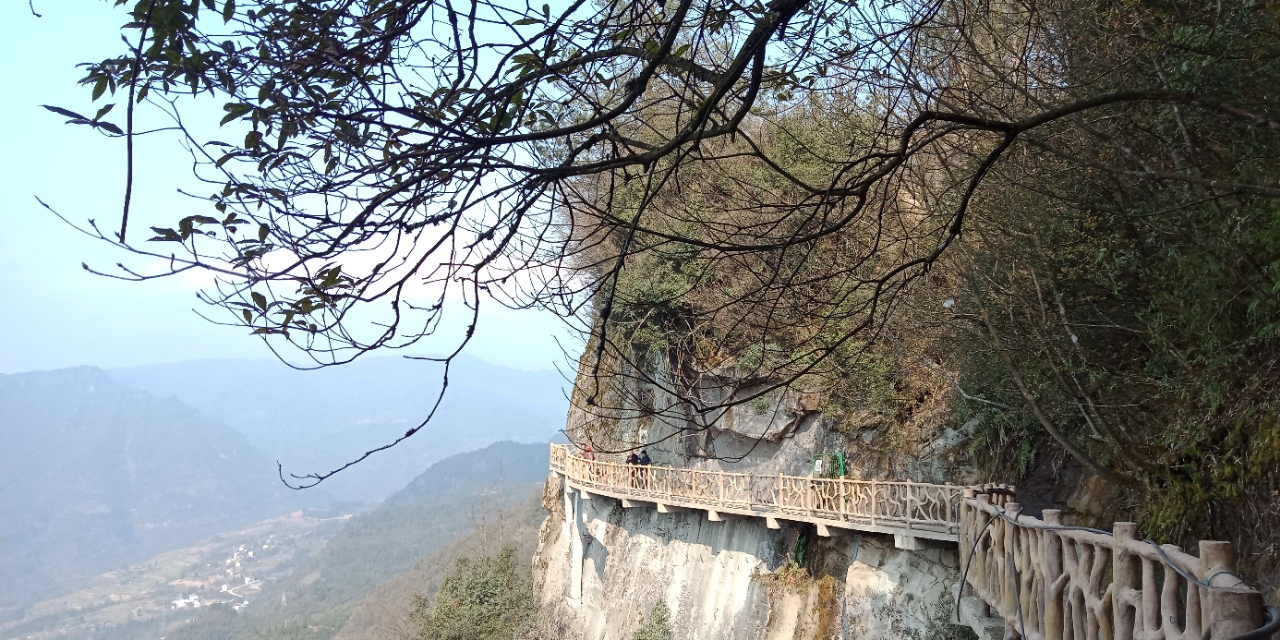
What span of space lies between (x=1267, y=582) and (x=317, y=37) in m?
5.61

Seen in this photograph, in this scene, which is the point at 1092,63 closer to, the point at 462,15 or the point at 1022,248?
the point at 1022,248

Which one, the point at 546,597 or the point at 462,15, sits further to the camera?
the point at 546,597

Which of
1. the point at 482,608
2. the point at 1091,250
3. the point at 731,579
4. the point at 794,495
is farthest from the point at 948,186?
the point at 482,608

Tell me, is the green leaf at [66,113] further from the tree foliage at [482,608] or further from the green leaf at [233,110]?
the tree foliage at [482,608]

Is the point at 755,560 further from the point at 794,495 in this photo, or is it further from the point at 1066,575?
the point at 1066,575

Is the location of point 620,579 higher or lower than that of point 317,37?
lower

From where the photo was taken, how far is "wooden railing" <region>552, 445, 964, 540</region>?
12.6 m

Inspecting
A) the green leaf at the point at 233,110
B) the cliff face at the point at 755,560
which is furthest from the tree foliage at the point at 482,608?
the green leaf at the point at 233,110

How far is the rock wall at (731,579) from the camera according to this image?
45.1 ft

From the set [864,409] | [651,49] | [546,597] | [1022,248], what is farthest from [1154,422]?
[546,597]

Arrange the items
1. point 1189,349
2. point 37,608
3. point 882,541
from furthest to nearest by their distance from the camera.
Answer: point 37,608, point 882,541, point 1189,349

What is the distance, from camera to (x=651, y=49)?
3301 mm

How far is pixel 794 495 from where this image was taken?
1561 cm

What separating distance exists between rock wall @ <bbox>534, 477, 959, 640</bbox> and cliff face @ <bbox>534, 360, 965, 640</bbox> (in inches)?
1.0
